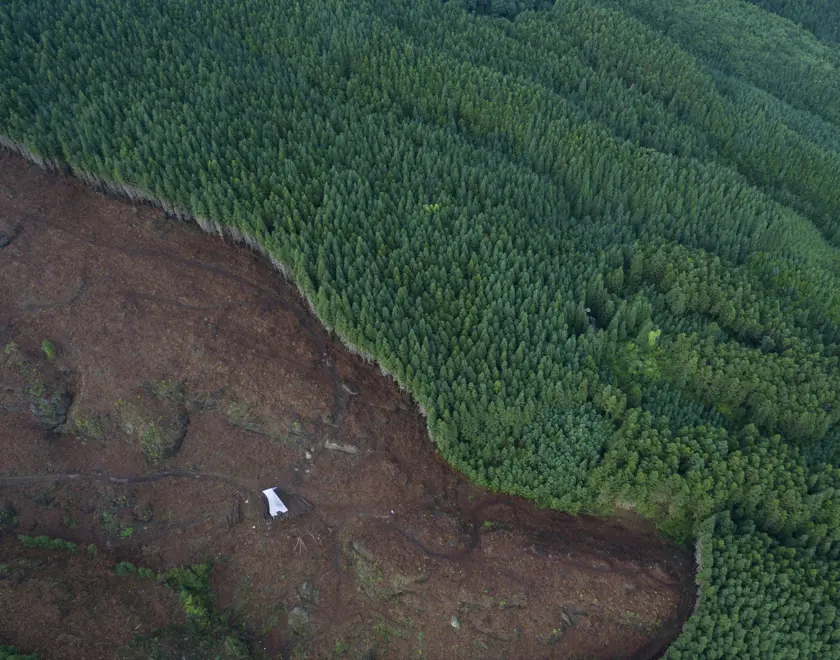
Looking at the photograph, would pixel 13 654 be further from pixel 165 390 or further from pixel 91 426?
pixel 165 390

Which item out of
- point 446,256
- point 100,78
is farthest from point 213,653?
point 100,78

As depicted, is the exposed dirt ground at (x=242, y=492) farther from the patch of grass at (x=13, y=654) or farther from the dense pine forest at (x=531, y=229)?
the dense pine forest at (x=531, y=229)

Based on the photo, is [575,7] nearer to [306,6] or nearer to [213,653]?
[306,6]

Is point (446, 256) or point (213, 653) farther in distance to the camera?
point (446, 256)

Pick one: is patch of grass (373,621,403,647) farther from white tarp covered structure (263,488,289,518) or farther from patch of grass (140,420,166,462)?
patch of grass (140,420,166,462)

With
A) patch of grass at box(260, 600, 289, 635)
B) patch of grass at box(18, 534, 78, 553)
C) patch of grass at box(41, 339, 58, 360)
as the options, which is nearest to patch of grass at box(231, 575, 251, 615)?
patch of grass at box(260, 600, 289, 635)

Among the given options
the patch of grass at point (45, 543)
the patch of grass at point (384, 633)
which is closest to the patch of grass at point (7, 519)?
the patch of grass at point (45, 543)
